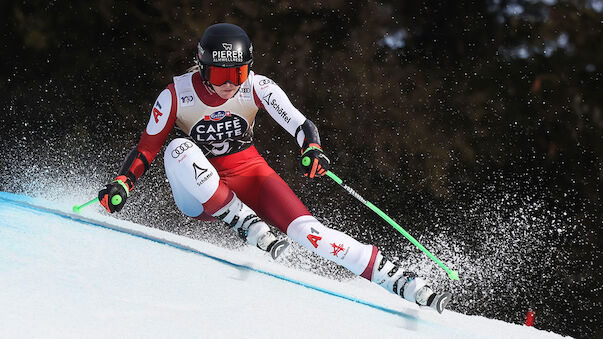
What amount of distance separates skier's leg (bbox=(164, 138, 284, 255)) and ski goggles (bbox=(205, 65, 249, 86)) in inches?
14.6

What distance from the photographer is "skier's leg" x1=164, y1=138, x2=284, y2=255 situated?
11.7 ft

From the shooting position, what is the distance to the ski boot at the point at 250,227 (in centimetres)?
359

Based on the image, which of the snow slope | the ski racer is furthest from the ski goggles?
the snow slope

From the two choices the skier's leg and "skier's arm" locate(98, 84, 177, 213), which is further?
"skier's arm" locate(98, 84, 177, 213)

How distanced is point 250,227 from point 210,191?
0.97 feet

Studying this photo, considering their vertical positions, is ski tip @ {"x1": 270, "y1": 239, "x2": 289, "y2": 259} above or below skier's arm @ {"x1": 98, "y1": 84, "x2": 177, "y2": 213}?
below

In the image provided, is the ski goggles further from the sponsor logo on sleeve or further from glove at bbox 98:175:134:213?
glove at bbox 98:175:134:213

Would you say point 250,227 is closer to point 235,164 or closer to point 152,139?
point 235,164

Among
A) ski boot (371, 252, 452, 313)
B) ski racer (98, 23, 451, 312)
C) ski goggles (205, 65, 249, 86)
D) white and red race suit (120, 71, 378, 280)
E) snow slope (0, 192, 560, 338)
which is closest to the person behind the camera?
snow slope (0, 192, 560, 338)

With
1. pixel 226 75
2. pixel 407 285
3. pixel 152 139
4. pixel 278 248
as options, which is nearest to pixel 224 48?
pixel 226 75

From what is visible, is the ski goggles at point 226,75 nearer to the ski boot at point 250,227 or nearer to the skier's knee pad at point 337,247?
the ski boot at point 250,227

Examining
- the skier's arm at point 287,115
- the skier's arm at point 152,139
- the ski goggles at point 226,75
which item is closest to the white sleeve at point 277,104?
the skier's arm at point 287,115

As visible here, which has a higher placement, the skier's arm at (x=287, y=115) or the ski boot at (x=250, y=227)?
the skier's arm at (x=287, y=115)

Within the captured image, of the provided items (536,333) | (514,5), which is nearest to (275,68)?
(514,5)
